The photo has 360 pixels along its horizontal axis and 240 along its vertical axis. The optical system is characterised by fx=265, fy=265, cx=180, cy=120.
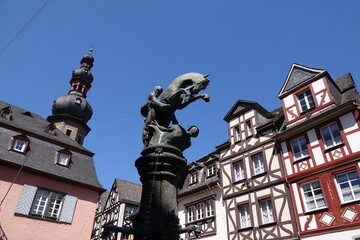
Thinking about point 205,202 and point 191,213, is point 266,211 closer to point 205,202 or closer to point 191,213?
point 205,202

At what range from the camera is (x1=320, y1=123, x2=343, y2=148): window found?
41.7ft

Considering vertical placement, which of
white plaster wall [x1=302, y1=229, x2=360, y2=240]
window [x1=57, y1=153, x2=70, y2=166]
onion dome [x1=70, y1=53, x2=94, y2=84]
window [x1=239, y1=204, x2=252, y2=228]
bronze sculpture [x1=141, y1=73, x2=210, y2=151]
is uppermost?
onion dome [x1=70, y1=53, x2=94, y2=84]

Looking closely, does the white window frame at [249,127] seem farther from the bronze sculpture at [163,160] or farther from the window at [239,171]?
the bronze sculpture at [163,160]

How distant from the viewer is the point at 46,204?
57.8 ft

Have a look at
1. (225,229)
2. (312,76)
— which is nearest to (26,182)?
(225,229)

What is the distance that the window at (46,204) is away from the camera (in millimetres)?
17219

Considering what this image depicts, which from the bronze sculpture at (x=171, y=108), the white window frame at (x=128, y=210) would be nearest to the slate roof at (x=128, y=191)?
the white window frame at (x=128, y=210)

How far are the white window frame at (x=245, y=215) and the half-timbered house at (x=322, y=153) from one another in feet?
9.54

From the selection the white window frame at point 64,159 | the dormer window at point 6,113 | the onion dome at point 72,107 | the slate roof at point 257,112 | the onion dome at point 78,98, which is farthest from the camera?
the onion dome at point 78,98

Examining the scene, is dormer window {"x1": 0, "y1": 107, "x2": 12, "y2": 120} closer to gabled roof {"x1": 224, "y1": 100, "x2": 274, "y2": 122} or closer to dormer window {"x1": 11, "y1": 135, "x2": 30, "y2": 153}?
dormer window {"x1": 11, "y1": 135, "x2": 30, "y2": 153}

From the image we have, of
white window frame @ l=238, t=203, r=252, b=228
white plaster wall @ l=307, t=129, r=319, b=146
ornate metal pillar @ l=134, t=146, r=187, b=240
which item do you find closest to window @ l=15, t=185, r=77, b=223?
white window frame @ l=238, t=203, r=252, b=228

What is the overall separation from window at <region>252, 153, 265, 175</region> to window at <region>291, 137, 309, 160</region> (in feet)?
6.84

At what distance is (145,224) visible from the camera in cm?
391

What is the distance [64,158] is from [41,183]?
299 centimetres
